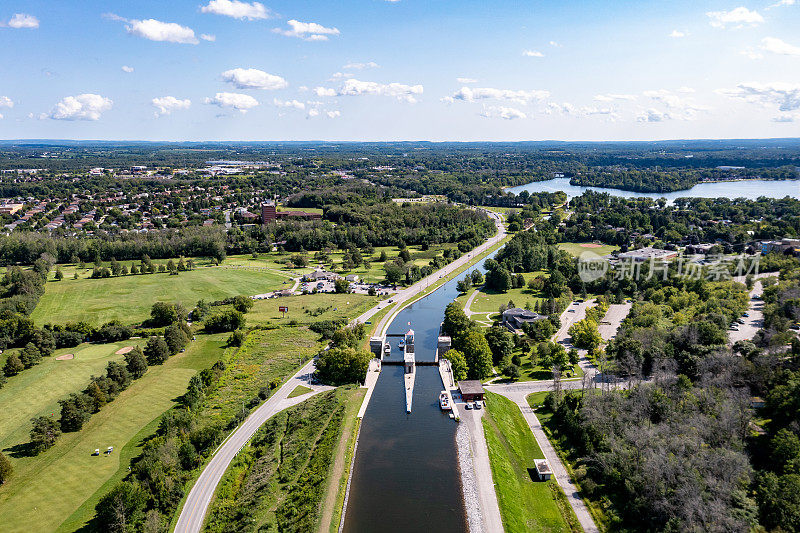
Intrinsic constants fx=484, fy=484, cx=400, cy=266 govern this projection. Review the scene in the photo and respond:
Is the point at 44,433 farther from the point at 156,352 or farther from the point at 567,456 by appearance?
the point at 567,456

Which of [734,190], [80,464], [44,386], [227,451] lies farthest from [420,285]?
[734,190]

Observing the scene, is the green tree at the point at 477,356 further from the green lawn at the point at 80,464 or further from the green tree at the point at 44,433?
the green tree at the point at 44,433

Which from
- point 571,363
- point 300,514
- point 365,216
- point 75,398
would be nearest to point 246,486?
point 300,514

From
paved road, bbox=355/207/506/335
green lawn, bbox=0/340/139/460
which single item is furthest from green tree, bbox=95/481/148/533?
paved road, bbox=355/207/506/335

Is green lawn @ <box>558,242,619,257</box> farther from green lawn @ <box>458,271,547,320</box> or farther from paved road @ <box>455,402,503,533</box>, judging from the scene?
paved road @ <box>455,402,503,533</box>

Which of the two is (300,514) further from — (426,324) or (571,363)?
(426,324)

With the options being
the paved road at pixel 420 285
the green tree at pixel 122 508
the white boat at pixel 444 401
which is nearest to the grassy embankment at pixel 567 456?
the white boat at pixel 444 401
